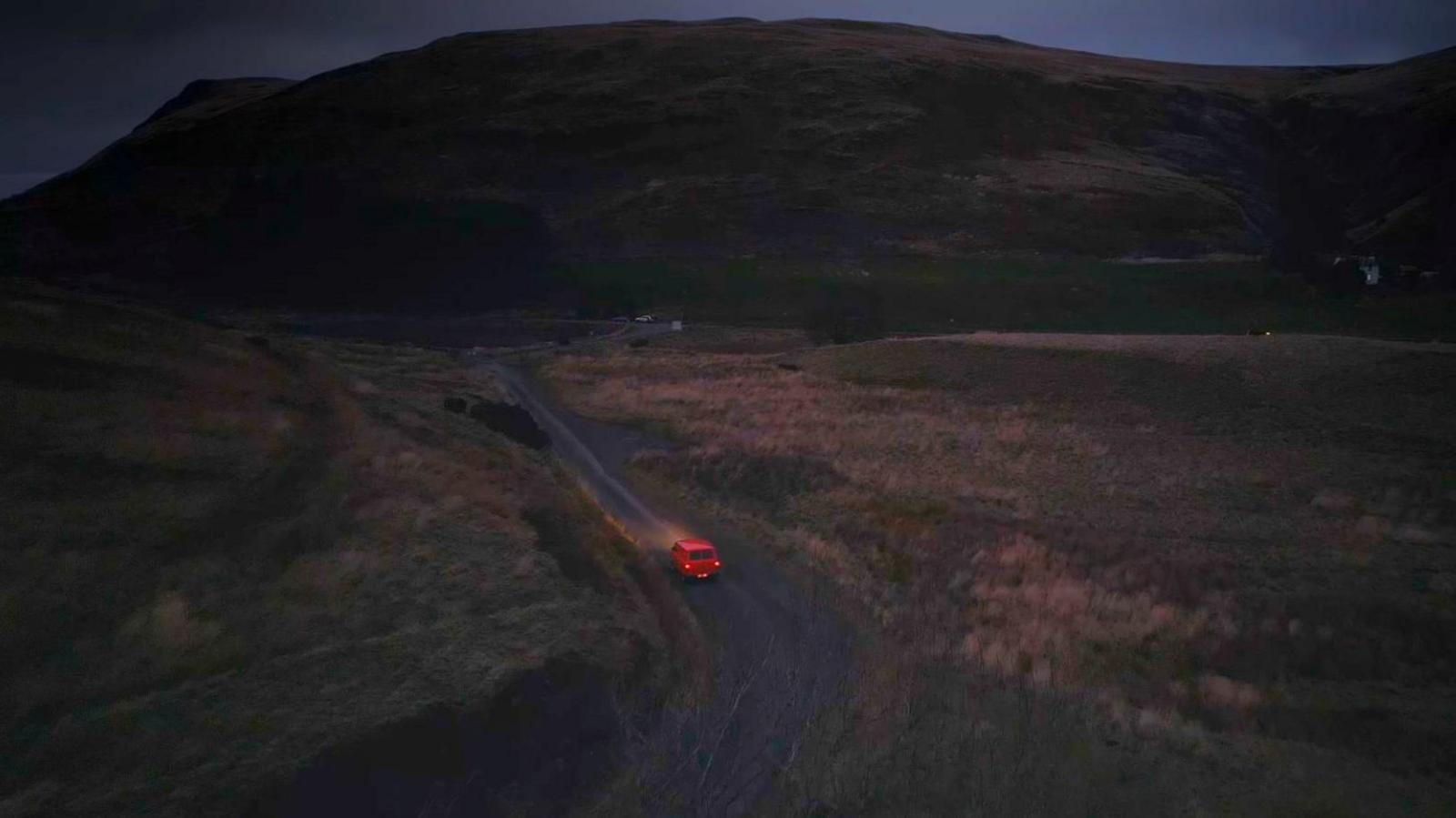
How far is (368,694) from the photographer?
975cm

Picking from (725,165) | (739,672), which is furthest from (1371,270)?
(739,672)

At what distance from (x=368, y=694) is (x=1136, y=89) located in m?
116

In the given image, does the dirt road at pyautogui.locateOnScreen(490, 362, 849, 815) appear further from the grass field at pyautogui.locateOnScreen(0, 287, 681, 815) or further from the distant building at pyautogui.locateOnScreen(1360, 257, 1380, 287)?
the distant building at pyautogui.locateOnScreen(1360, 257, 1380, 287)

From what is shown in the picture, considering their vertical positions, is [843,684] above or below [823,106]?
below

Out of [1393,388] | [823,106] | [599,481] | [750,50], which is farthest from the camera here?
[750,50]

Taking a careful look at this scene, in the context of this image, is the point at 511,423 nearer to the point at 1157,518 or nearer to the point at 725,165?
the point at 1157,518

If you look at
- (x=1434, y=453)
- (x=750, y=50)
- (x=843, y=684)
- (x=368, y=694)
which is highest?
(x=750, y=50)

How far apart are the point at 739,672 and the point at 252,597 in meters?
4.86

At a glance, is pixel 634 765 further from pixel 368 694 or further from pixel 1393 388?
pixel 1393 388

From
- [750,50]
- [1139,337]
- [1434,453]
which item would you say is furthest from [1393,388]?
[750,50]

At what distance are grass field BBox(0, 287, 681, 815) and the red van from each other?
82 cm

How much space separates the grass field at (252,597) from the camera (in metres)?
8.53

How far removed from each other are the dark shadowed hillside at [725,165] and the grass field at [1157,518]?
1342 inches

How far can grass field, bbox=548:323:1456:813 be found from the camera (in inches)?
482
